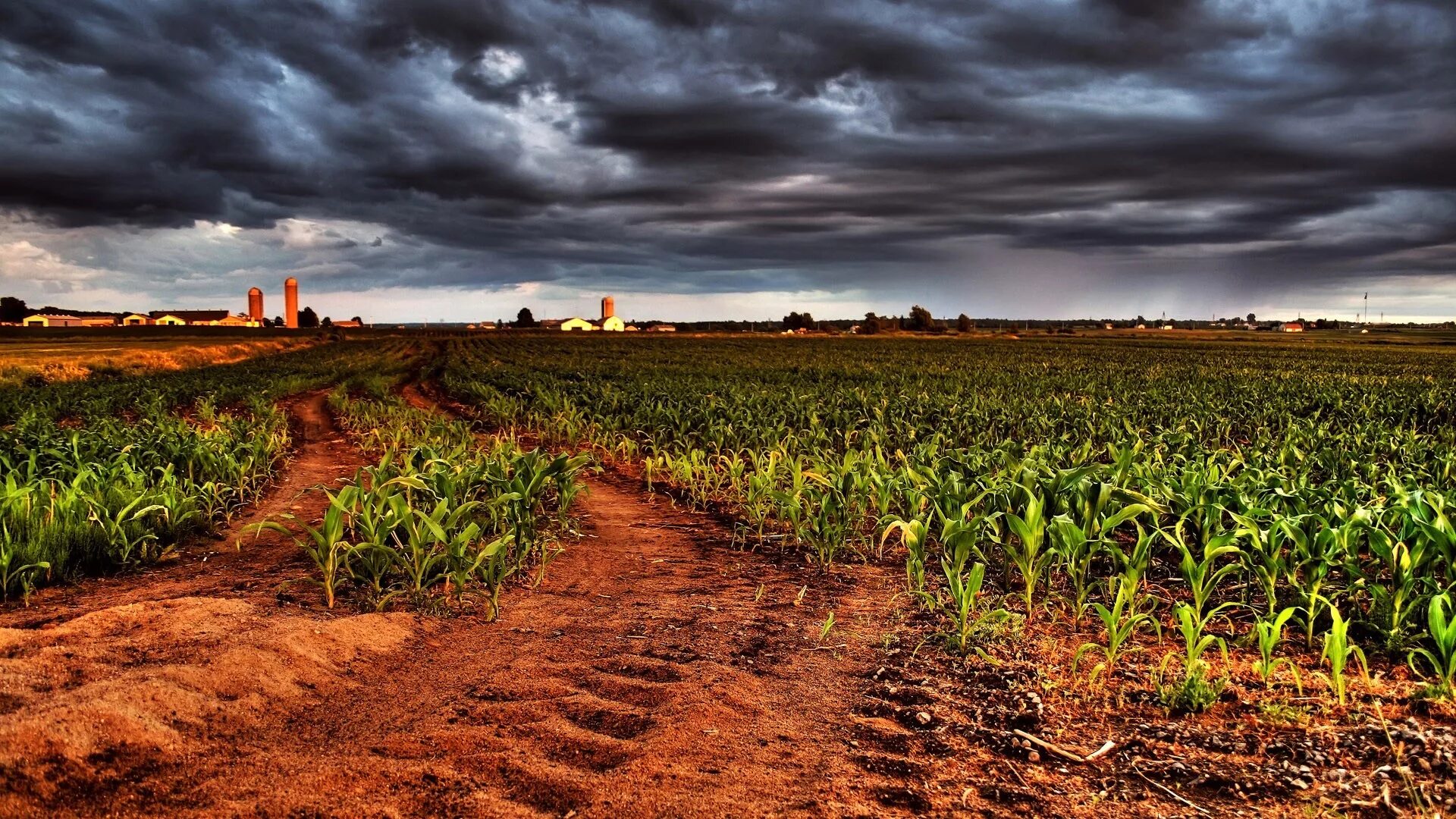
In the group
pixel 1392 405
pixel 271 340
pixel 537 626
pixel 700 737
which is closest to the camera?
pixel 700 737

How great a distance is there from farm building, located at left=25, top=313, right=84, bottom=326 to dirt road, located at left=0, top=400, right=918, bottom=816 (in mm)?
169009

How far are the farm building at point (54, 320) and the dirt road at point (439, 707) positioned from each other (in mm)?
169009

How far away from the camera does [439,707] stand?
11.3ft

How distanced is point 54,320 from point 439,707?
18737 centimetres

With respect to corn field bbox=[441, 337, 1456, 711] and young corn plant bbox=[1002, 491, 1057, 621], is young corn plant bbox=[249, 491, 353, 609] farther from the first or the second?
young corn plant bbox=[1002, 491, 1057, 621]

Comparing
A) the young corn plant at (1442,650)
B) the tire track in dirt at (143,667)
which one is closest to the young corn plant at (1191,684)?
the young corn plant at (1442,650)

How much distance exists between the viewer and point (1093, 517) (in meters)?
5.18

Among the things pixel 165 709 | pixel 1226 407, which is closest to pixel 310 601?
pixel 165 709

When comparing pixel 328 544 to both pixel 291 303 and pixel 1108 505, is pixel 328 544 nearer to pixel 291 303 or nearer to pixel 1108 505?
pixel 1108 505

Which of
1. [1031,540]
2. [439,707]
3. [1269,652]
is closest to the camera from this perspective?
[439,707]

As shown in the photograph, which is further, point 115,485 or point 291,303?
point 291,303

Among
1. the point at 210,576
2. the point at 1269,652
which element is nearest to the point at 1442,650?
the point at 1269,652

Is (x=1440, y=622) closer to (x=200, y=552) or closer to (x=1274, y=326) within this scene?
(x=200, y=552)

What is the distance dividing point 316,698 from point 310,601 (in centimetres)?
161
